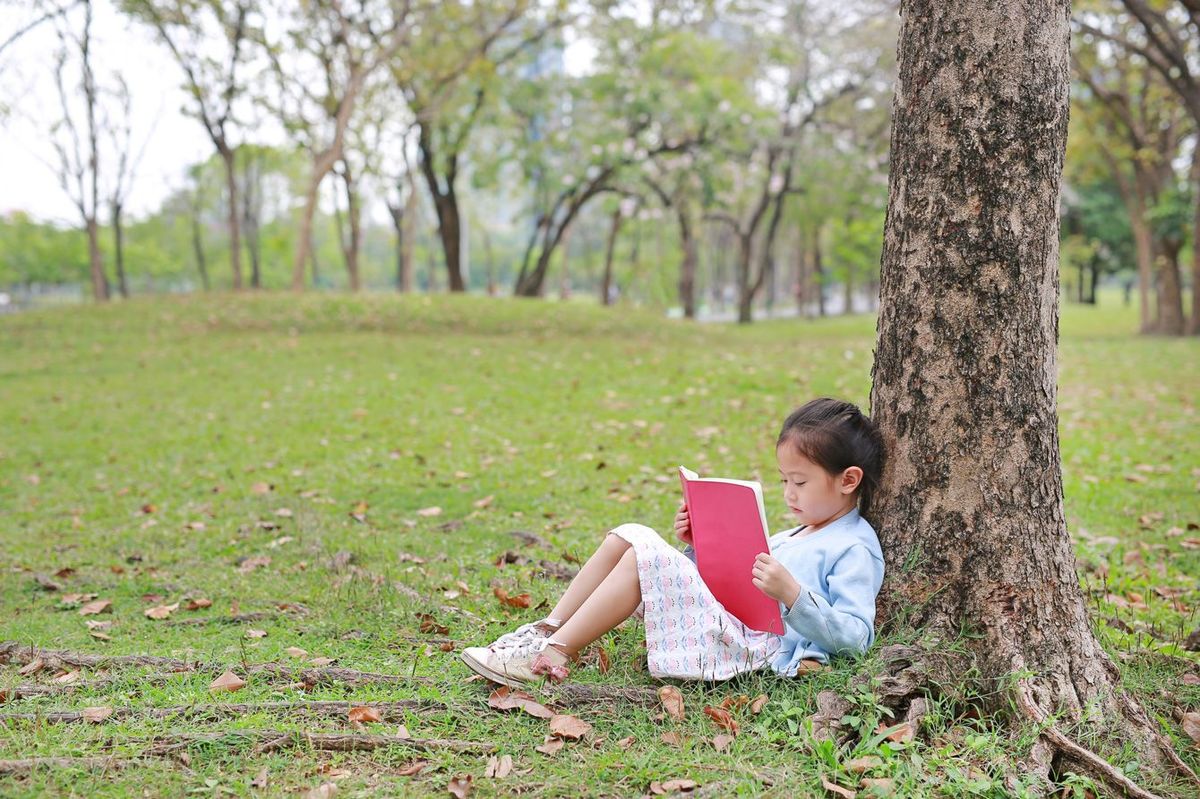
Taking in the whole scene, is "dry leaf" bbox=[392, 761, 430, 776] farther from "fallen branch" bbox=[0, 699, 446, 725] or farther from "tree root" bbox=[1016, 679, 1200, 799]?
"tree root" bbox=[1016, 679, 1200, 799]

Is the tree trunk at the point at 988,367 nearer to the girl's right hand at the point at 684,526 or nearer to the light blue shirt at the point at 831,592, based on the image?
the light blue shirt at the point at 831,592

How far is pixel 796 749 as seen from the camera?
285 centimetres

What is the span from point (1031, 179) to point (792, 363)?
1072cm

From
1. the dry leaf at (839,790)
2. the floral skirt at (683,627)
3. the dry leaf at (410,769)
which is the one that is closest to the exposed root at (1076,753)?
the dry leaf at (839,790)

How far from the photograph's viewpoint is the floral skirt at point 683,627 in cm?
321

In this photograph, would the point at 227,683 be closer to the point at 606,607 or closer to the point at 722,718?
the point at 606,607

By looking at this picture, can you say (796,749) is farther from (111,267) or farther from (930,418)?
(111,267)

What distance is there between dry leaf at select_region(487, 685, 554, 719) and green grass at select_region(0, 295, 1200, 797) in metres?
0.04

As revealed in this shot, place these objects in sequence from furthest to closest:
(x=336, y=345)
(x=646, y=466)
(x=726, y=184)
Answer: (x=726, y=184), (x=336, y=345), (x=646, y=466)

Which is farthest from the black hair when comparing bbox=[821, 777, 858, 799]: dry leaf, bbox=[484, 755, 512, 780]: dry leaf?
bbox=[484, 755, 512, 780]: dry leaf

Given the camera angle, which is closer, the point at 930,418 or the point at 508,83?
the point at 930,418

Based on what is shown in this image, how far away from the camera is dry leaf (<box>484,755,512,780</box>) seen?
8.96 ft

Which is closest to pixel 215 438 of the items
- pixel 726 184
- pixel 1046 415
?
pixel 1046 415

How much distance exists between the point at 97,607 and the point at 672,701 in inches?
122
